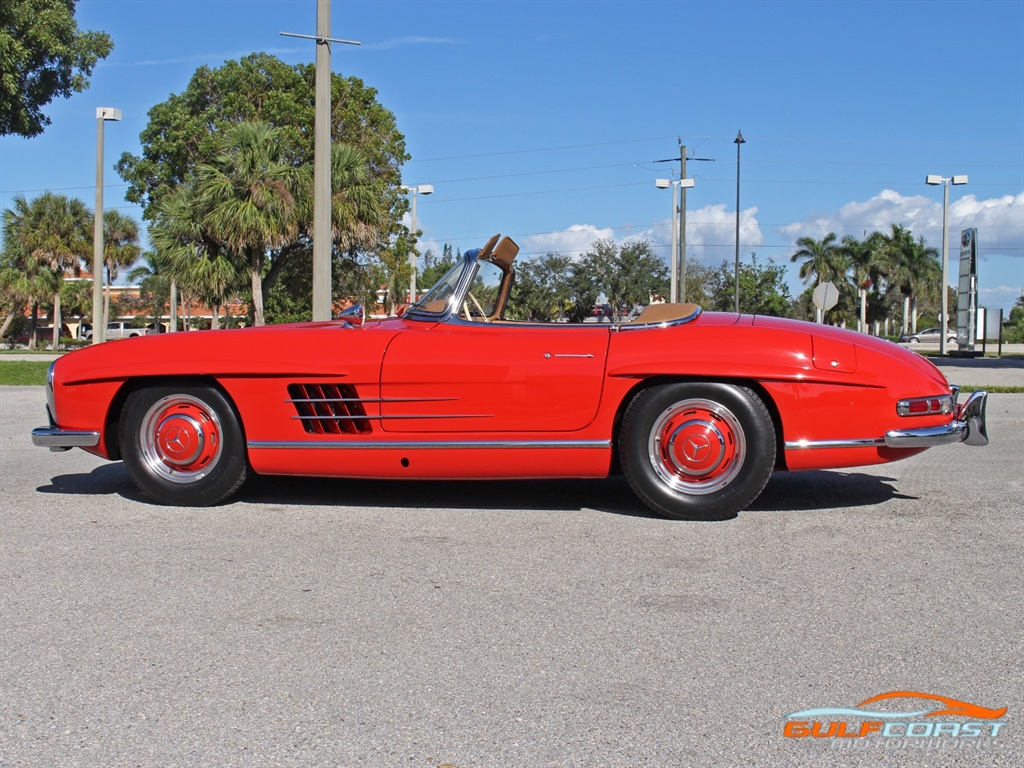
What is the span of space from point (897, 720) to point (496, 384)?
2.73 m

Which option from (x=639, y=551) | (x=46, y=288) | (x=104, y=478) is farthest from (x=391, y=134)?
(x=639, y=551)

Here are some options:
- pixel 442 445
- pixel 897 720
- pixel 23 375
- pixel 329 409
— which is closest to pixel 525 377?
pixel 442 445

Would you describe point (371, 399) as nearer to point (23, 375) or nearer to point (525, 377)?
point (525, 377)

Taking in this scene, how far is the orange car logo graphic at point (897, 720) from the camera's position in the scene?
247 cm

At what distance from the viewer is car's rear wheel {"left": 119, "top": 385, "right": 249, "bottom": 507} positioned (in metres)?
5.21

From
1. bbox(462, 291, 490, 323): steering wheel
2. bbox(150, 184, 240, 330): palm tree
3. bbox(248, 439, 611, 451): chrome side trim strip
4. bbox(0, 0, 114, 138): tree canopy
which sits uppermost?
bbox(0, 0, 114, 138): tree canopy

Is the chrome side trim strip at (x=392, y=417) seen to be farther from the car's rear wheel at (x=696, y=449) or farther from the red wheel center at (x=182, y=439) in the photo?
the car's rear wheel at (x=696, y=449)

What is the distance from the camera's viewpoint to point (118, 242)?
55.7 m

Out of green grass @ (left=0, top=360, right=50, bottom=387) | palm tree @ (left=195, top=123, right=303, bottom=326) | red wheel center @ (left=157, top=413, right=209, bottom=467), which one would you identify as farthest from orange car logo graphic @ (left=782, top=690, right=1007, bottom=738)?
palm tree @ (left=195, top=123, right=303, bottom=326)

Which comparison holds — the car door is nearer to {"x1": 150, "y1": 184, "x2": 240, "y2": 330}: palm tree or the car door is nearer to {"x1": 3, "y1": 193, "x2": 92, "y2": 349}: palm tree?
{"x1": 150, "y1": 184, "x2": 240, "y2": 330}: palm tree

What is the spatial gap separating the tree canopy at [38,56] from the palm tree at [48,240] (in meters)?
31.7

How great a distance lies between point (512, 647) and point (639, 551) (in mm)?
1346

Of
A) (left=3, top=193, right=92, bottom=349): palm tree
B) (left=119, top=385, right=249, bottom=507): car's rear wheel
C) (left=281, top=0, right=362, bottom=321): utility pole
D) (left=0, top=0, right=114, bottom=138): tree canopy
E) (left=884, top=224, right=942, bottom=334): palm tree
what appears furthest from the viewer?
(left=884, top=224, right=942, bottom=334): palm tree

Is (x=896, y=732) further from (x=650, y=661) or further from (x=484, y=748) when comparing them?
(x=484, y=748)
